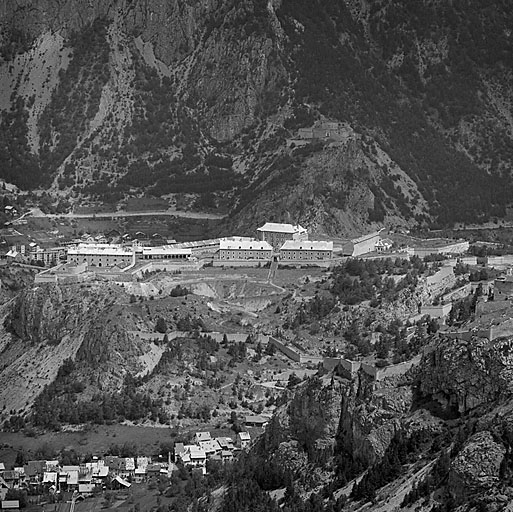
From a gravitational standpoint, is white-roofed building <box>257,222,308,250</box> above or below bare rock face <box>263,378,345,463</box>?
above

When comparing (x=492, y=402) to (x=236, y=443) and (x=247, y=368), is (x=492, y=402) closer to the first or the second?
(x=236, y=443)

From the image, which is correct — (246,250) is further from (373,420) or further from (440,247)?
(373,420)

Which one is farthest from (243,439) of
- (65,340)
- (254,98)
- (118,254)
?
(254,98)

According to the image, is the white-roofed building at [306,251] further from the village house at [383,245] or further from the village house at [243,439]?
the village house at [243,439]

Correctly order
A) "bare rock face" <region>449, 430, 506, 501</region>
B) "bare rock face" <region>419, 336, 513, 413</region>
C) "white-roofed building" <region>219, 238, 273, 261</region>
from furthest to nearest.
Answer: "white-roofed building" <region>219, 238, 273, 261</region>
"bare rock face" <region>419, 336, 513, 413</region>
"bare rock face" <region>449, 430, 506, 501</region>

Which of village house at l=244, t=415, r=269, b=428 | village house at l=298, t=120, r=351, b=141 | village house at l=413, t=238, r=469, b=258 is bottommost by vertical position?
village house at l=244, t=415, r=269, b=428

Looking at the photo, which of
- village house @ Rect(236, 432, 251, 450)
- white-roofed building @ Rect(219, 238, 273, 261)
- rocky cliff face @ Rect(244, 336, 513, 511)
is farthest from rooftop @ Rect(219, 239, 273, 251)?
rocky cliff face @ Rect(244, 336, 513, 511)

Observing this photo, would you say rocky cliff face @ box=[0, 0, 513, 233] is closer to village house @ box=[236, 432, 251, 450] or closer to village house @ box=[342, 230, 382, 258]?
village house @ box=[342, 230, 382, 258]
